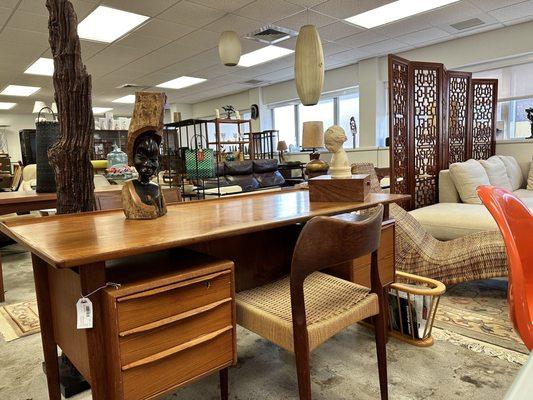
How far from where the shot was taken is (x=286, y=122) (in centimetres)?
933

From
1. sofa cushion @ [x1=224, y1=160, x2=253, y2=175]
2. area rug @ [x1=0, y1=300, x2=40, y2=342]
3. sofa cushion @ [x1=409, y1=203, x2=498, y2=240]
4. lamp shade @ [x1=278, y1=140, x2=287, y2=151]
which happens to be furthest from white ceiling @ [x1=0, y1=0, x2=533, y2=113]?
area rug @ [x1=0, y1=300, x2=40, y2=342]

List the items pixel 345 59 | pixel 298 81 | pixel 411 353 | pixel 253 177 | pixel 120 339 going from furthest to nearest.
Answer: pixel 345 59, pixel 253 177, pixel 298 81, pixel 411 353, pixel 120 339

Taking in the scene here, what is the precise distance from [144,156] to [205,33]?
411 centimetres

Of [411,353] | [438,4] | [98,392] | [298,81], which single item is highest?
[438,4]

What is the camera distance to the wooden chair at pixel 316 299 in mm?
1061

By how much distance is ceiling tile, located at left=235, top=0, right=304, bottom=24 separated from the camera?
4082 mm

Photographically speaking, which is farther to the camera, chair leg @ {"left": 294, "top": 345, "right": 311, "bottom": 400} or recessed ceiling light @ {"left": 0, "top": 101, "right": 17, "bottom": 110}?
recessed ceiling light @ {"left": 0, "top": 101, "right": 17, "bottom": 110}

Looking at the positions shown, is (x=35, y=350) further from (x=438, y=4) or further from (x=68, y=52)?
(x=438, y=4)

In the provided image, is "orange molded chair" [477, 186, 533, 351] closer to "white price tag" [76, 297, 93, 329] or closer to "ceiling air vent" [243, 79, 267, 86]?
"white price tag" [76, 297, 93, 329]

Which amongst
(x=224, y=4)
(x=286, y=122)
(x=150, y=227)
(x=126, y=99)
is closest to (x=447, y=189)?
(x=224, y=4)

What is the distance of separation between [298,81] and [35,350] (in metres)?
2.21

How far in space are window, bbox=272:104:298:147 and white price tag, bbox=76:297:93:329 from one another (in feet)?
27.5

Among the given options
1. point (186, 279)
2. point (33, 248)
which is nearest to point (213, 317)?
point (186, 279)

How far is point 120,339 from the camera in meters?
0.95
